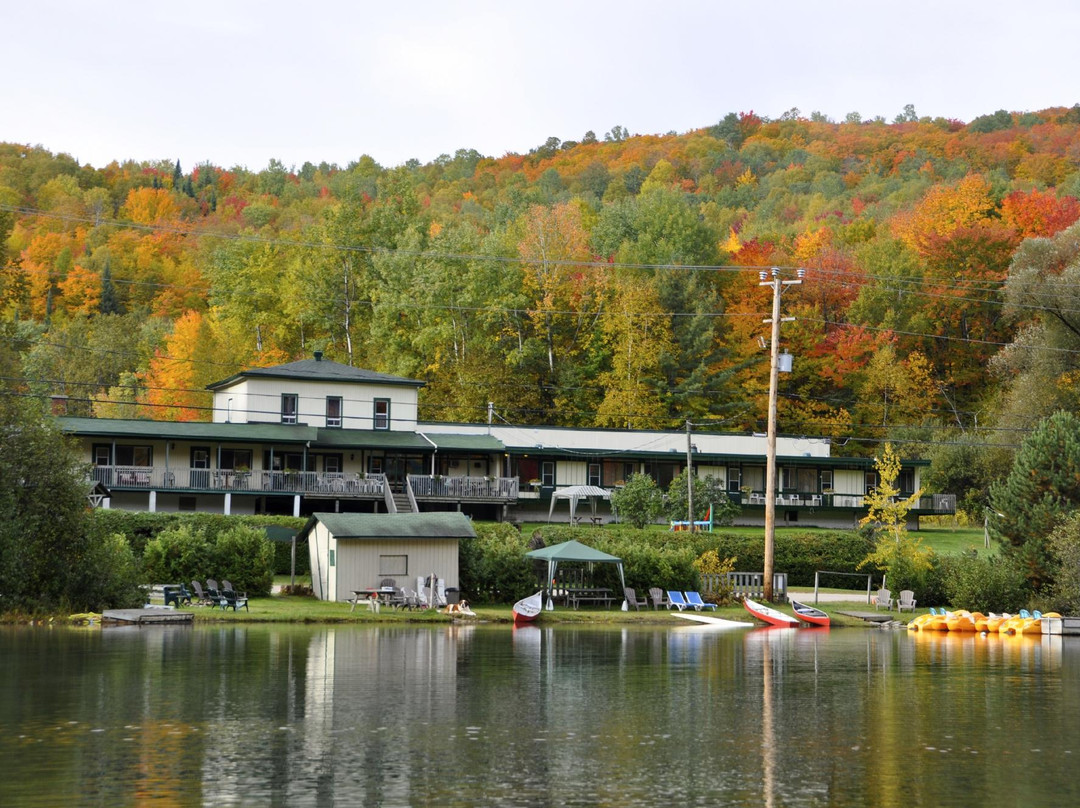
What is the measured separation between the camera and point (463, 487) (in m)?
64.3

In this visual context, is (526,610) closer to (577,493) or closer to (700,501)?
(700,501)

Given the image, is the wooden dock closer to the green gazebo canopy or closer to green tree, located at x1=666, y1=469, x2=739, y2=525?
the green gazebo canopy

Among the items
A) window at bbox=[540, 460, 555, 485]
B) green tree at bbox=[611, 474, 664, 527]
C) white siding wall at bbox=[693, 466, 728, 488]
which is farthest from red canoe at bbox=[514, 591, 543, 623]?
white siding wall at bbox=[693, 466, 728, 488]

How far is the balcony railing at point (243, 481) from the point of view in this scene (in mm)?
59656

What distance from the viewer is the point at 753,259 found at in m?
90.1

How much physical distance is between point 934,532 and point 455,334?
3145 centimetres

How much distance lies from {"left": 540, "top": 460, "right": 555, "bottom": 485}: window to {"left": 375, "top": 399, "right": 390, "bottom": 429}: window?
8741 millimetres

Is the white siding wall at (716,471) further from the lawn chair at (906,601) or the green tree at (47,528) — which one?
the green tree at (47,528)

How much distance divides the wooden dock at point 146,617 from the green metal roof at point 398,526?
679 cm

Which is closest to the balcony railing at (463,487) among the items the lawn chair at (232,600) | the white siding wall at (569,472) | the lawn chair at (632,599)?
the white siding wall at (569,472)

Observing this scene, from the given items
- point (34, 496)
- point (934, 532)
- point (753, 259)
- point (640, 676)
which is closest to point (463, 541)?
point (34, 496)

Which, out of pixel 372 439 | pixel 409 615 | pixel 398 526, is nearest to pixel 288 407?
pixel 372 439

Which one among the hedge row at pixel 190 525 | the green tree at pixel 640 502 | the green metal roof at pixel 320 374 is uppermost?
the green metal roof at pixel 320 374

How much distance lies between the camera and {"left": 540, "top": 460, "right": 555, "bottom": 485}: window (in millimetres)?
71000
